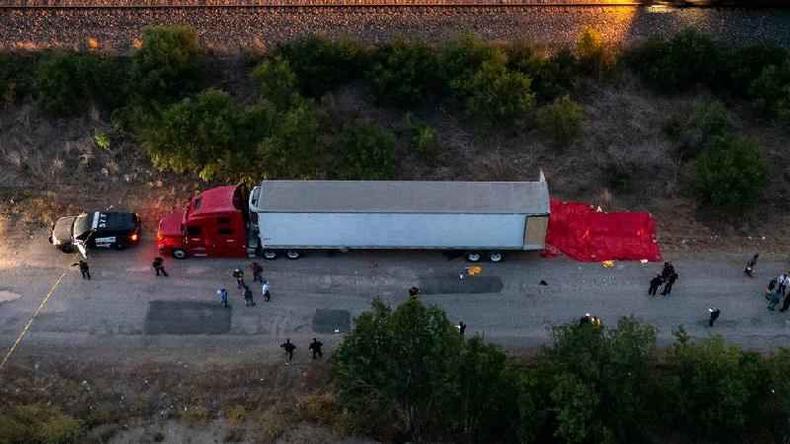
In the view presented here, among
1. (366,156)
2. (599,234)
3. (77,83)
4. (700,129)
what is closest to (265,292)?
(366,156)

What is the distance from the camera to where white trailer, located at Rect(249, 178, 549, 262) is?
89.6 ft

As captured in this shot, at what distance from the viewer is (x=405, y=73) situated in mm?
34031

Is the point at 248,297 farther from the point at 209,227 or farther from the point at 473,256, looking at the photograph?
the point at 473,256

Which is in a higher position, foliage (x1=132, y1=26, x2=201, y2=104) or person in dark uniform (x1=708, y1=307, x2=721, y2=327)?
foliage (x1=132, y1=26, x2=201, y2=104)

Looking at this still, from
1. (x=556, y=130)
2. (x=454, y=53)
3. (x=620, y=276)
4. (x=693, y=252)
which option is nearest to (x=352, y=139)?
(x=454, y=53)

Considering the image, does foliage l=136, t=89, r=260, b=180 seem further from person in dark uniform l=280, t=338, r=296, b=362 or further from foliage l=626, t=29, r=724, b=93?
foliage l=626, t=29, r=724, b=93

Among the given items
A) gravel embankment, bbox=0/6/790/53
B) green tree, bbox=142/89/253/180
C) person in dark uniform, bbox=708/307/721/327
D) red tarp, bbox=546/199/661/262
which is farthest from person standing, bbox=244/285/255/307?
person in dark uniform, bbox=708/307/721/327

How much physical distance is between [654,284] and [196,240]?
15427mm

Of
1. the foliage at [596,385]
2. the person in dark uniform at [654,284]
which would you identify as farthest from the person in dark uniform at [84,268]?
the person in dark uniform at [654,284]

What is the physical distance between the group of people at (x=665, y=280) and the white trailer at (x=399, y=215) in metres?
3.84

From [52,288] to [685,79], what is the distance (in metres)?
26.4

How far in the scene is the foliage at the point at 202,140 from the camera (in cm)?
3080

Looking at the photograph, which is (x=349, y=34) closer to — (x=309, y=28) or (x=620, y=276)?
(x=309, y=28)

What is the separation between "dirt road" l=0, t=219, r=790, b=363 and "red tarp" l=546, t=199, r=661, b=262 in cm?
61
